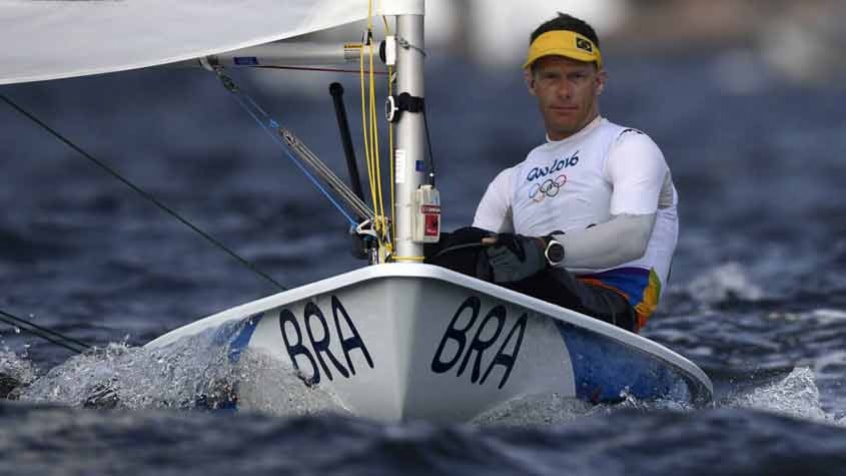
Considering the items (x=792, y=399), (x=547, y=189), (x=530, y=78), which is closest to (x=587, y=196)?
(x=547, y=189)

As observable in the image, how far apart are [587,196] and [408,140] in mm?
871

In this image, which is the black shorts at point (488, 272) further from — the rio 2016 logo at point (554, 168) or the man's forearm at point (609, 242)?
the rio 2016 logo at point (554, 168)

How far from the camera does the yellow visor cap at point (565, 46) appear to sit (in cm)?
589

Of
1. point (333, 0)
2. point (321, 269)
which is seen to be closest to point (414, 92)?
point (333, 0)

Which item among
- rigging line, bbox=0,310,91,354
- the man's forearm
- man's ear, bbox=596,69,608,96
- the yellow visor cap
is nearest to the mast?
the man's forearm

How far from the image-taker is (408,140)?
532 centimetres

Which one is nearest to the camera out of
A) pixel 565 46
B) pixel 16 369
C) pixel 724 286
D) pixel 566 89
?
pixel 565 46

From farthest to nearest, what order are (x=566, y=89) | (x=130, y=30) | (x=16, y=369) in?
(x=16, y=369) < (x=566, y=89) < (x=130, y=30)

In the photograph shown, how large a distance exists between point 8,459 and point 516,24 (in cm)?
9281

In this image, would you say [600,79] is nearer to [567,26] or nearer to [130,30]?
[567,26]

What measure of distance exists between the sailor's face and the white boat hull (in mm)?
937

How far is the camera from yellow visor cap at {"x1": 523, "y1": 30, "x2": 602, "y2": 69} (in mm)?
5895

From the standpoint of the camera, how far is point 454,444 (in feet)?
16.3

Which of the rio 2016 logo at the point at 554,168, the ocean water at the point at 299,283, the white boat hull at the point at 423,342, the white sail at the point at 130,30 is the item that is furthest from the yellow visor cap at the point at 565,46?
the ocean water at the point at 299,283
